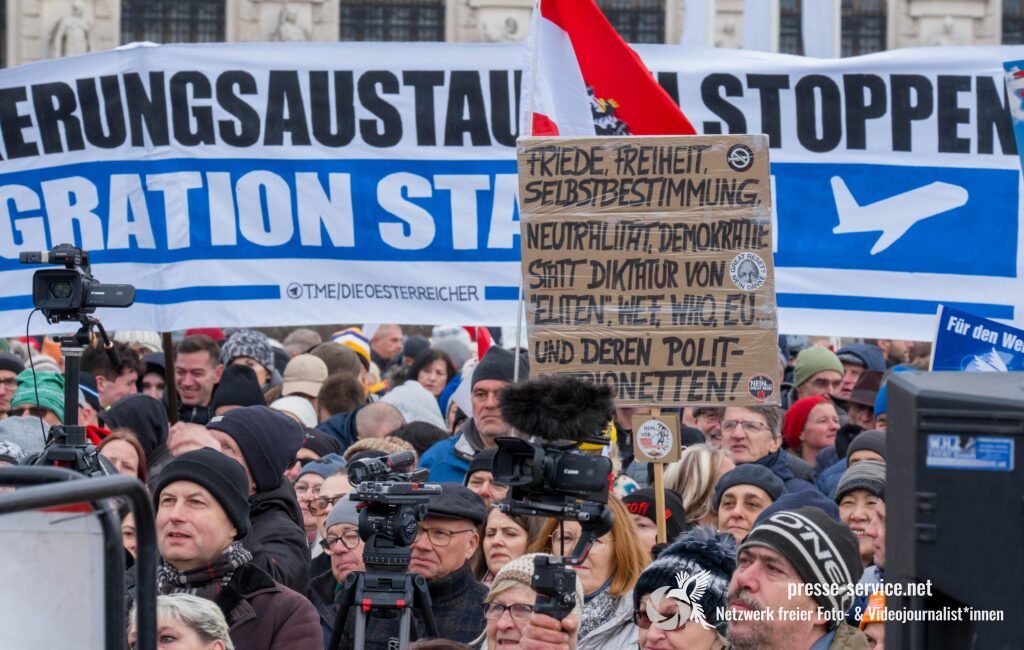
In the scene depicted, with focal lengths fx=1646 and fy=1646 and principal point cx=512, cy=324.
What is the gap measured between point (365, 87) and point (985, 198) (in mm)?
2591

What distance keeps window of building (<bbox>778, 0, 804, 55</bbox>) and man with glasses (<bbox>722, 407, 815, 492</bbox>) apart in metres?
27.9

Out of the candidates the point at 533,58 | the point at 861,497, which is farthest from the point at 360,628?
the point at 533,58

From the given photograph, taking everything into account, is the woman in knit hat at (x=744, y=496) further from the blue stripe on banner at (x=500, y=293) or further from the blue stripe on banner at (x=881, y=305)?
the blue stripe on banner at (x=500, y=293)

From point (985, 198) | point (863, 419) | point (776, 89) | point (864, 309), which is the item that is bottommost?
point (863, 419)

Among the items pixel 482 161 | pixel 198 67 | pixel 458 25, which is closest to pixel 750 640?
pixel 482 161

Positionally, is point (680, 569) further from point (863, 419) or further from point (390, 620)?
point (863, 419)

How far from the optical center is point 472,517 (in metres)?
4.60

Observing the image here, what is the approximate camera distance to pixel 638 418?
5.21 m

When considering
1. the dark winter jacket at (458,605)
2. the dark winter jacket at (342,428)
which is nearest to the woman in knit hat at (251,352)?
the dark winter jacket at (342,428)

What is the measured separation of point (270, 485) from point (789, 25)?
1176 inches

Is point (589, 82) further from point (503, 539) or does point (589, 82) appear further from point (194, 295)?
point (503, 539)

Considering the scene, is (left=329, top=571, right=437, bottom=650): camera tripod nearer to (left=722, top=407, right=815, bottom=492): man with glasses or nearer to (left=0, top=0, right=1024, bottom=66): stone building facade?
(left=722, top=407, right=815, bottom=492): man with glasses

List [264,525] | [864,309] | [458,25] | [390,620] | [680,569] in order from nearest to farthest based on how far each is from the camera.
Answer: [680,569] < [390,620] < [264,525] < [864,309] < [458,25]

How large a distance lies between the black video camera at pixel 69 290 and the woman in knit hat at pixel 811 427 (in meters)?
3.51
